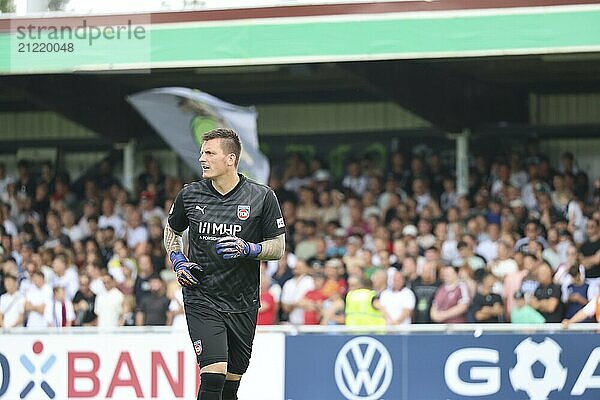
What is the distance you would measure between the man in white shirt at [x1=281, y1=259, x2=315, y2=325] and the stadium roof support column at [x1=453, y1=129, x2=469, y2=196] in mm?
3204

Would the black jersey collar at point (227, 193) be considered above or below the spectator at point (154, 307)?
above

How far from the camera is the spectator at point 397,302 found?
44.5ft

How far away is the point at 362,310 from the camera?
13352 mm

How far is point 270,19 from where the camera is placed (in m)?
14.8

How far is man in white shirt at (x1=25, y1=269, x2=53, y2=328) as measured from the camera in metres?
14.8

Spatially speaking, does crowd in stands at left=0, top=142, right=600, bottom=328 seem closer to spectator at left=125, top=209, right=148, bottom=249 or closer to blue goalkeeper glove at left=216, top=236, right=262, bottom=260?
spectator at left=125, top=209, right=148, bottom=249

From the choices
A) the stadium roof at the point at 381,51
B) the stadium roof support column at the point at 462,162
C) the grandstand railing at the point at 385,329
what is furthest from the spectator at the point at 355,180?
the grandstand railing at the point at 385,329

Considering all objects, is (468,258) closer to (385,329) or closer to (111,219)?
(385,329)

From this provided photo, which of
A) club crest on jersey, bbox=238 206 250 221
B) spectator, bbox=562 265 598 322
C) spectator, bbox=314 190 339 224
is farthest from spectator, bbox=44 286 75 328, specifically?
club crest on jersey, bbox=238 206 250 221

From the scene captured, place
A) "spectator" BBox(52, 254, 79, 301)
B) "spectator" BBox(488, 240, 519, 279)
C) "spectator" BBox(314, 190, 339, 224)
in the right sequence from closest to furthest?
1. "spectator" BBox(488, 240, 519, 279)
2. "spectator" BBox(52, 254, 79, 301)
3. "spectator" BBox(314, 190, 339, 224)

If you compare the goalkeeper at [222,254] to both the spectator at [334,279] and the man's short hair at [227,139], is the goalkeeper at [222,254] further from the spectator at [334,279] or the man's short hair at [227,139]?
the spectator at [334,279]

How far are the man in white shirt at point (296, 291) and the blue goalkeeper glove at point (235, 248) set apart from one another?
6.31 m

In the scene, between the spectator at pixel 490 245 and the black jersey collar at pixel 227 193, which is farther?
the spectator at pixel 490 245

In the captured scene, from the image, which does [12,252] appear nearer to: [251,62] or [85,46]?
[85,46]
